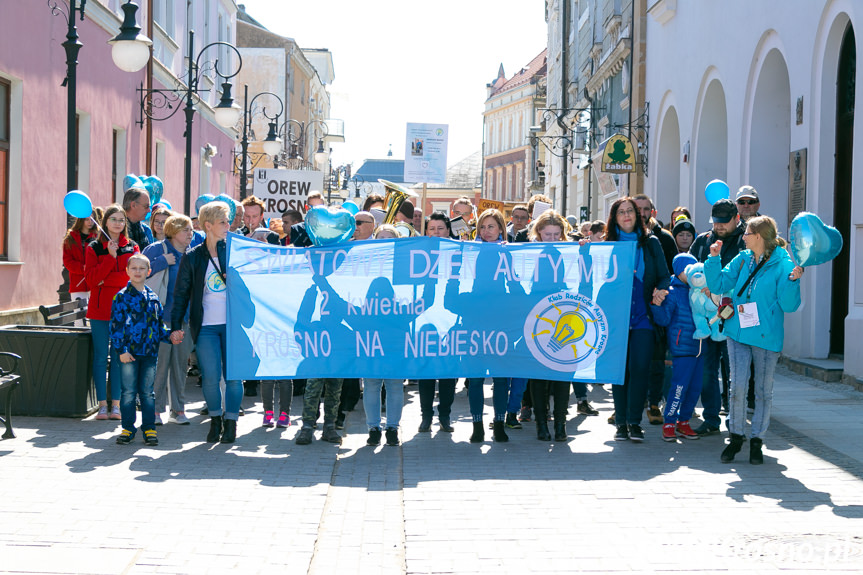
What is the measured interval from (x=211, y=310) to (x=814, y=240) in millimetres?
4463

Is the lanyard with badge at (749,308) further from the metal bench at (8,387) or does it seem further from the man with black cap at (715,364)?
the metal bench at (8,387)

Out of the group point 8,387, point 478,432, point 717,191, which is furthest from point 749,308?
point 8,387

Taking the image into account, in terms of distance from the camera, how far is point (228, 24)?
3225 centimetres

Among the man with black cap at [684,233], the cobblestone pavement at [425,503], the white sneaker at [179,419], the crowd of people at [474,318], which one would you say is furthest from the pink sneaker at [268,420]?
the man with black cap at [684,233]

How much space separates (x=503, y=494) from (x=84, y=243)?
4.72 metres

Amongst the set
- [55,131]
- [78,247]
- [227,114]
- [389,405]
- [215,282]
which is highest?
[227,114]

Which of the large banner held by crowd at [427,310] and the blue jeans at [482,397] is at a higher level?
the large banner held by crowd at [427,310]

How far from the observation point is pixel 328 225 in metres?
8.28

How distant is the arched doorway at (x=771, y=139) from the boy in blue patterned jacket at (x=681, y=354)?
770 centimetres

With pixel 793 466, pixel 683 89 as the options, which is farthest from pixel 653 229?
pixel 683 89

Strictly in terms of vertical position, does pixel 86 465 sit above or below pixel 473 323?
below

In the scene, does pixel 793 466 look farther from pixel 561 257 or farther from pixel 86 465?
pixel 86 465

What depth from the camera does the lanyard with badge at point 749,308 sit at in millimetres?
7363

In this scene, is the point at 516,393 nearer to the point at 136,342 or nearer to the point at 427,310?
the point at 427,310
